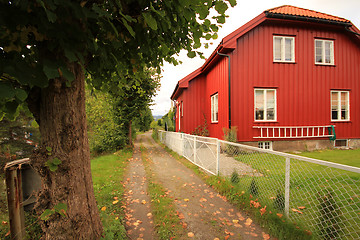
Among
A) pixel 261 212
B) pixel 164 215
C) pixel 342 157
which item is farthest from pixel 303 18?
pixel 164 215

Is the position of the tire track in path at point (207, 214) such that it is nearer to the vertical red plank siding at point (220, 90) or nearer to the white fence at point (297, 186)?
the white fence at point (297, 186)

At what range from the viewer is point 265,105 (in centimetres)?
920

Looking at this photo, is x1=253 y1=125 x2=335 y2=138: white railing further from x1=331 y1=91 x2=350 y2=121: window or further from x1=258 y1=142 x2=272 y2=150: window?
x1=331 y1=91 x2=350 y2=121: window

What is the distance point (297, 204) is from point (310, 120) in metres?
8.15

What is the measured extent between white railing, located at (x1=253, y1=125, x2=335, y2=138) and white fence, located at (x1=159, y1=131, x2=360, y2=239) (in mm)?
4302

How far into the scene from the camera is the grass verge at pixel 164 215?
9.10 feet

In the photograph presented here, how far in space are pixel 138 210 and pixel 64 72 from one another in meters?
3.17

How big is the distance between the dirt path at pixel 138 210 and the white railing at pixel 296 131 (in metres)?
7.00

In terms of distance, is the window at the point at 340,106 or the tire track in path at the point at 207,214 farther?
the window at the point at 340,106

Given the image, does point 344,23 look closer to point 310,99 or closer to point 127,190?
point 310,99

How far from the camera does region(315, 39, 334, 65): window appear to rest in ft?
32.6

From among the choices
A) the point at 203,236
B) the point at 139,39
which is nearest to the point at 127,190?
the point at 203,236

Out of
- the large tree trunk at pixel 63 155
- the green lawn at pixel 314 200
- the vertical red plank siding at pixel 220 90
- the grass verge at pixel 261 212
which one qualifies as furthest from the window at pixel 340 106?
the large tree trunk at pixel 63 155

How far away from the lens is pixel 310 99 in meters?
9.62
